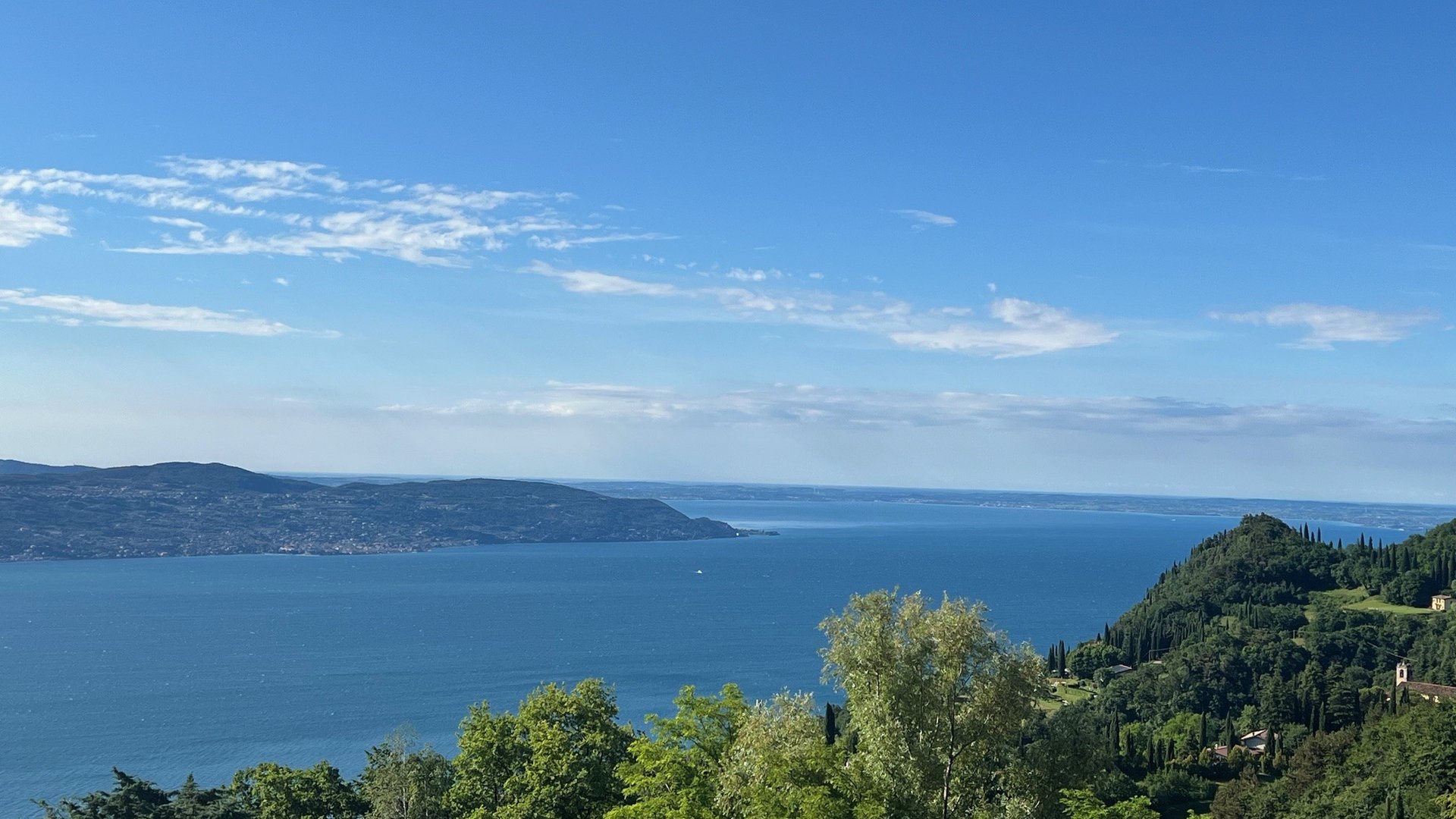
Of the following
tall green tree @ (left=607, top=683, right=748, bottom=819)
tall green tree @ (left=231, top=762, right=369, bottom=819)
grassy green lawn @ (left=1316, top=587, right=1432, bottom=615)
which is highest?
tall green tree @ (left=607, top=683, right=748, bottom=819)

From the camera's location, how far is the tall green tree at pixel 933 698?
2262 centimetres

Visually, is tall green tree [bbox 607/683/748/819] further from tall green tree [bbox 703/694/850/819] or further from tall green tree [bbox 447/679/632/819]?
tall green tree [bbox 447/679/632/819]

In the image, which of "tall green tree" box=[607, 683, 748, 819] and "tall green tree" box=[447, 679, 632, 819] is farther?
"tall green tree" box=[447, 679, 632, 819]

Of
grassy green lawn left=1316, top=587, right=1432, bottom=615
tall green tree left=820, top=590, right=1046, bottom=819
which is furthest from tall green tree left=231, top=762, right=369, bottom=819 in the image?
grassy green lawn left=1316, top=587, right=1432, bottom=615

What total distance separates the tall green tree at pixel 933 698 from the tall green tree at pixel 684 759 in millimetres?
6073

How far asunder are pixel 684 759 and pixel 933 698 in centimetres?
959

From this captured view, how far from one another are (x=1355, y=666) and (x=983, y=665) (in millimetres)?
109165

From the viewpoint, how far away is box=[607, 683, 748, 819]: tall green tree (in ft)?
92.5

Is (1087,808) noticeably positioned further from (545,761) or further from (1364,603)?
(1364,603)

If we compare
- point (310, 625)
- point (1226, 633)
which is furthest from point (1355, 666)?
point (310, 625)

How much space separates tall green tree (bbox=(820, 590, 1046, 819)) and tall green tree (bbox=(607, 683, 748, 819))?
6.07 meters

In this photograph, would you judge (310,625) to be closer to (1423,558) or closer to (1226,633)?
(1226,633)

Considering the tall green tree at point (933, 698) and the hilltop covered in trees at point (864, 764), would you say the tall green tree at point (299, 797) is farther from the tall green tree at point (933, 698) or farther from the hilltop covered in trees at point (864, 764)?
the tall green tree at point (933, 698)

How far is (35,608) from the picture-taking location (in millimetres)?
168125
